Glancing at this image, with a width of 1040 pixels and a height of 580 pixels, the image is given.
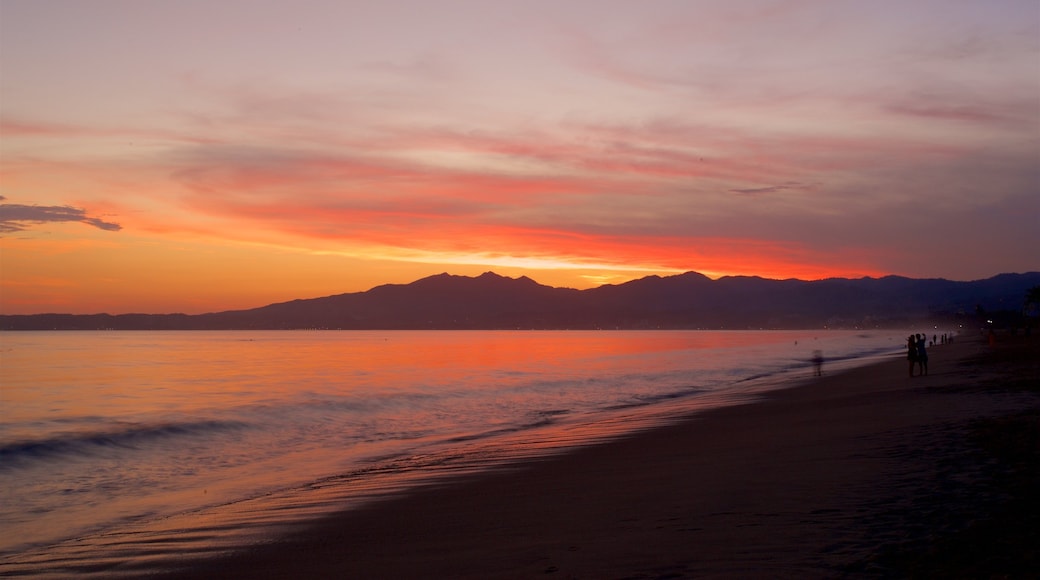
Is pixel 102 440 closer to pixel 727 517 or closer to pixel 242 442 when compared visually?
pixel 242 442

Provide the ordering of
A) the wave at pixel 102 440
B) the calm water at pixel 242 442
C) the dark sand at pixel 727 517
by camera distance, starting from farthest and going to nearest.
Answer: the wave at pixel 102 440 < the calm water at pixel 242 442 < the dark sand at pixel 727 517

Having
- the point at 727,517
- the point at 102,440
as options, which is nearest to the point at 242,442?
the point at 102,440

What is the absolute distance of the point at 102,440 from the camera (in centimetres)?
2203

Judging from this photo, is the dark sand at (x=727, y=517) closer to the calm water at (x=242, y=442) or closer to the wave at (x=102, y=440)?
the calm water at (x=242, y=442)

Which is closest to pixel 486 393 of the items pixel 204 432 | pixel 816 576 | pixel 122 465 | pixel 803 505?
pixel 204 432

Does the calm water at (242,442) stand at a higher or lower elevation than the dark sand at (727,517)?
lower

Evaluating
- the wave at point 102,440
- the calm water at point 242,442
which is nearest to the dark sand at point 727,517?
the calm water at point 242,442

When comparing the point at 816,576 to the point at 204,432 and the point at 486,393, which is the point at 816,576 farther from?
the point at 486,393

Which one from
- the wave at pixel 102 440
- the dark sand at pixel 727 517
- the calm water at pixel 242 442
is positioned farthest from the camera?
the wave at pixel 102 440

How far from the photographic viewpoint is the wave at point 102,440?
750 inches

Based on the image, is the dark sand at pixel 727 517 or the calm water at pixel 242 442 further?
the calm water at pixel 242 442

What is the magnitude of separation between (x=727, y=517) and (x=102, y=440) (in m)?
19.3

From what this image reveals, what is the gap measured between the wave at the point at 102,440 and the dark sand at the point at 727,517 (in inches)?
470

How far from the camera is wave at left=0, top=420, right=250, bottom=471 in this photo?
1904 centimetres
